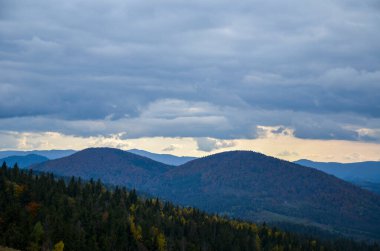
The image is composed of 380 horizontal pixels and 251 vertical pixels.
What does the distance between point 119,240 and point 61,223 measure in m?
32.1

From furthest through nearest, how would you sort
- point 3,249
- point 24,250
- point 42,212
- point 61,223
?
point 42,212
point 61,223
point 24,250
point 3,249

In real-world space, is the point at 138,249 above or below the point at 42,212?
below

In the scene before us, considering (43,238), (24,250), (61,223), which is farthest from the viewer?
(61,223)

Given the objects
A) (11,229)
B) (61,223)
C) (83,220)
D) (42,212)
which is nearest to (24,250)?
(11,229)

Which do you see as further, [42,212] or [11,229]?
[42,212]

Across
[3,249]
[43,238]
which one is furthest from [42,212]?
[3,249]

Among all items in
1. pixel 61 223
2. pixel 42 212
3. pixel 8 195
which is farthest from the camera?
pixel 8 195

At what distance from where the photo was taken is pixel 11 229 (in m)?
150

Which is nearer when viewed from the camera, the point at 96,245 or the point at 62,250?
the point at 62,250

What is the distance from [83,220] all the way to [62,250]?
45.8 metres

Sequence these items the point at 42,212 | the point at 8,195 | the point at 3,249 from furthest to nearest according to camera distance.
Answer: the point at 8,195 → the point at 42,212 → the point at 3,249

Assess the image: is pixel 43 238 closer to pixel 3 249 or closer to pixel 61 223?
pixel 61 223

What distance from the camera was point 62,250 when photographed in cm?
15112

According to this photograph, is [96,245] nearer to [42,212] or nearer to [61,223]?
[61,223]
